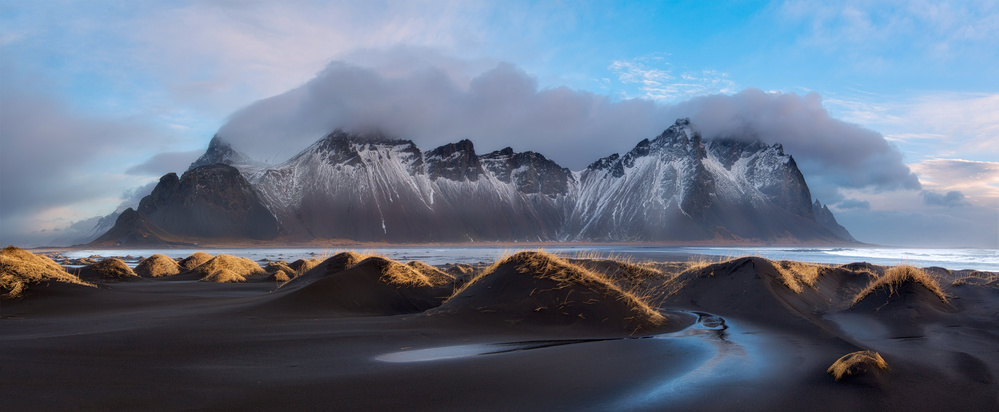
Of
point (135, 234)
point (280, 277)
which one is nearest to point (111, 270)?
point (280, 277)

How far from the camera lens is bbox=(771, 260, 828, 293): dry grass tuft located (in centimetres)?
1794

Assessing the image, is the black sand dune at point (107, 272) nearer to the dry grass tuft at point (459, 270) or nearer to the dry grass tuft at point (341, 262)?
the dry grass tuft at point (341, 262)

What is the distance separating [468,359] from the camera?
8336mm

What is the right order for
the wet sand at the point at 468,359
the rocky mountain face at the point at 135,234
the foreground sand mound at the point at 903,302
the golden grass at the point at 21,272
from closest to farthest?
the wet sand at the point at 468,359 < the foreground sand mound at the point at 903,302 < the golden grass at the point at 21,272 < the rocky mountain face at the point at 135,234

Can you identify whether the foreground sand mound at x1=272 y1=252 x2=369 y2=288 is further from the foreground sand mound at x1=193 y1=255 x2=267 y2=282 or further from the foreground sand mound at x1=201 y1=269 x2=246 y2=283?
the foreground sand mound at x1=193 y1=255 x2=267 y2=282

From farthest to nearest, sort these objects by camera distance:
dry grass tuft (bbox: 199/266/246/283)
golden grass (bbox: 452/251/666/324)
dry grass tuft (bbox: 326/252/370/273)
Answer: dry grass tuft (bbox: 199/266/246/283) < dry grass tuft (bbox: 326/252/370/273) < golden grass (bbox: 452/251/666/324)

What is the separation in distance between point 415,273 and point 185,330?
1002 centimetres

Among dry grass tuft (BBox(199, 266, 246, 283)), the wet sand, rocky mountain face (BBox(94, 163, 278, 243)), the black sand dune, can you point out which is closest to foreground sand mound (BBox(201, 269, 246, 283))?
dry grass tuft (BBox(199, 266, 246, 283))

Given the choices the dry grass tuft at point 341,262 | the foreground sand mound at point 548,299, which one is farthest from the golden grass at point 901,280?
the dry grass tuft at point 341,262

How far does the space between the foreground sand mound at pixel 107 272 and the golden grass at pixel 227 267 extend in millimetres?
3656

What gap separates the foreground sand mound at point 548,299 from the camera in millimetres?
12008

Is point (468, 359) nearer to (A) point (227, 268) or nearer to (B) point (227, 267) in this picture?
(A) point (227, 268)

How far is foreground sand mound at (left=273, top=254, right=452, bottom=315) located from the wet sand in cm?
41

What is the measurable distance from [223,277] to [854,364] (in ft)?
98.4
